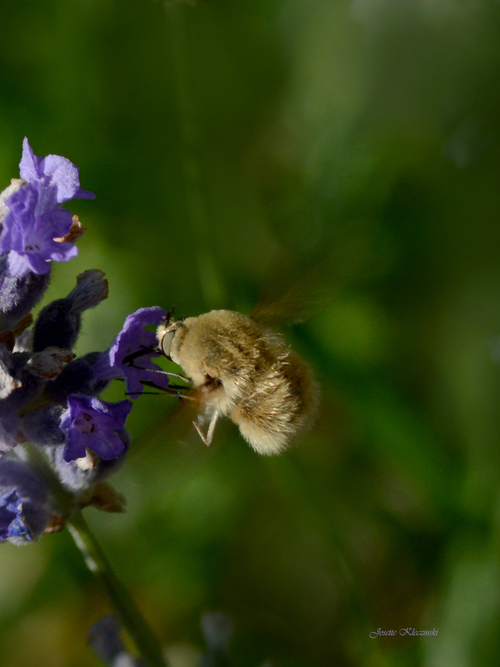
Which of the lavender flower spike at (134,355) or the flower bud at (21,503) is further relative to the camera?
the lavender flower spike at (134,355)

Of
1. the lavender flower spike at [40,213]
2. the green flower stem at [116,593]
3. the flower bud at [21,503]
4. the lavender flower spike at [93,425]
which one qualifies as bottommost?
the green flower stem at [116,593]

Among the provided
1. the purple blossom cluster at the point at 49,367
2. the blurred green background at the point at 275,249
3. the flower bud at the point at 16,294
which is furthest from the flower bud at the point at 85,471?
the blurred green background at the point at 275,249

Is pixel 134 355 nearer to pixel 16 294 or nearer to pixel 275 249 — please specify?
pixel 16 294

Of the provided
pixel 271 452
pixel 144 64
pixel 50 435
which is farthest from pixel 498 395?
pixel 144 64

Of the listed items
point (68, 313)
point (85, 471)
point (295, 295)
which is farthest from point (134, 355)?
point (295, 295)

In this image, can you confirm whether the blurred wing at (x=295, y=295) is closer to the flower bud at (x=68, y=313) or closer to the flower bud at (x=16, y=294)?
the flower bud at (x=68, y=313)

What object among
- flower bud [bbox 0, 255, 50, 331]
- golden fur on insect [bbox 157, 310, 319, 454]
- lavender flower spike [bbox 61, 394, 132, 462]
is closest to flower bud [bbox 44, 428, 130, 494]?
lavender flower spike [bbox 61, 394, 132, 462]
